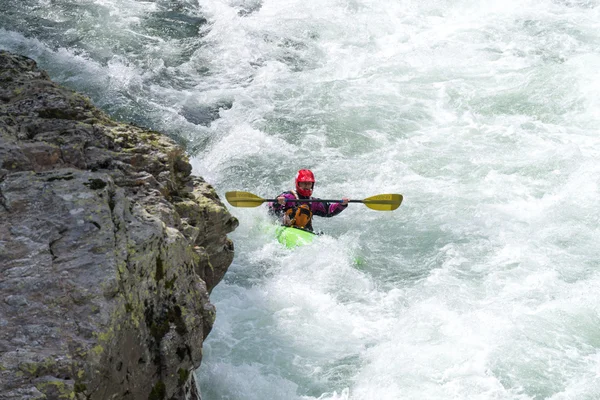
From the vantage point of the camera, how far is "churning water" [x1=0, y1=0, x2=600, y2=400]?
17.6 feet

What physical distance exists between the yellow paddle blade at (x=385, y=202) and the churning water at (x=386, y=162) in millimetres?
508

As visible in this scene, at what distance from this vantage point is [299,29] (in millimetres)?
12266

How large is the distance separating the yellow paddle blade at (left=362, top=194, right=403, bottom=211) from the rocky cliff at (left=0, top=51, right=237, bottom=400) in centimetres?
329

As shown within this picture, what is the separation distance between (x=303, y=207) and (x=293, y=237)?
1.55 feet

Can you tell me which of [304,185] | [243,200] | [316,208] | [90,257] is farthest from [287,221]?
[90,257]

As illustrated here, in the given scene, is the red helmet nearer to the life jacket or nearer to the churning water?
the life jacket

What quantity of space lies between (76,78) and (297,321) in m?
5.78

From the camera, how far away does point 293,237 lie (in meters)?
7.17

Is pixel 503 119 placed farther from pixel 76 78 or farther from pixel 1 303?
pixel 1 303

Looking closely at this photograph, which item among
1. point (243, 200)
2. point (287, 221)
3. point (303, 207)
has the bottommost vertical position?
point (287, 221)

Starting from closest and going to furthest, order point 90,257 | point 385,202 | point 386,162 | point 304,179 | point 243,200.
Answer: point 90,257, point 243,200, point 385,202, point 304,179, point 386,162

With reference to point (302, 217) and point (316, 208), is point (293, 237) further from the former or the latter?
point (316, 208)

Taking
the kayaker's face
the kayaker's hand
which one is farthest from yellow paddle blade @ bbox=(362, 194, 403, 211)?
the kayaker's hand

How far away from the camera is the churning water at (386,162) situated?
17.6ft
